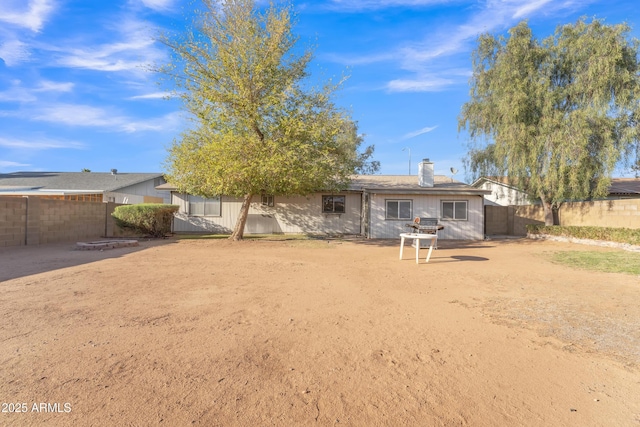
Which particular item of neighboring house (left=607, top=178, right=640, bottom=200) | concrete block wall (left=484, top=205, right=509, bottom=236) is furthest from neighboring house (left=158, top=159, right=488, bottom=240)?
neighboring house (left=607, top=178, right=640, bottom=200)

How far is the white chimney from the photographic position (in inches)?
695

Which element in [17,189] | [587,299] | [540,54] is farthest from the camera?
[17,189]

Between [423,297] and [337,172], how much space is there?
969 cm

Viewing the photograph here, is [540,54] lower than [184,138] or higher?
higher

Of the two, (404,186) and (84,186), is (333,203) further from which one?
(84,186)

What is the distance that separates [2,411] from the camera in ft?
7.45

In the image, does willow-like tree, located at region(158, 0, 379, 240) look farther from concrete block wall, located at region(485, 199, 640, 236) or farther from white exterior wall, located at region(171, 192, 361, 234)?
concrete block wall, located at region(485, 199, 640, 236)

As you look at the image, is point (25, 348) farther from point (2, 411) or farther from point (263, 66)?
point (263, 66)

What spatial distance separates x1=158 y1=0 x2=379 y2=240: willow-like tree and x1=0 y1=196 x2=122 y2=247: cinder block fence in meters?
4.54

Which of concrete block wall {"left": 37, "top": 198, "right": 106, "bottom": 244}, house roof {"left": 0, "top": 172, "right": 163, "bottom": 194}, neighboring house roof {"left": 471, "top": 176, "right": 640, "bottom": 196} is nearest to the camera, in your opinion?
concrete block wall {"left": 37, "top": 198, "right": 106, "bottom": 244}

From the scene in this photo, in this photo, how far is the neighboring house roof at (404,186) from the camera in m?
16.4

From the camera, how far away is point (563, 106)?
53.5 ft

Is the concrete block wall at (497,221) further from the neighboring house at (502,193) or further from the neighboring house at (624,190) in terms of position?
the neighboring house at (624,190)

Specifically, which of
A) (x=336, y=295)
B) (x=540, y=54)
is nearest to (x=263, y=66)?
(x=336, y=295)
